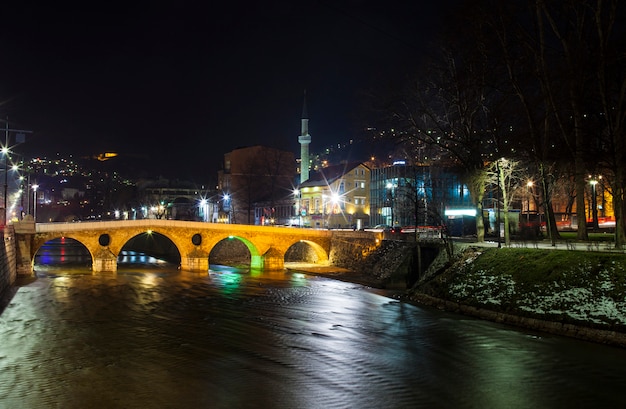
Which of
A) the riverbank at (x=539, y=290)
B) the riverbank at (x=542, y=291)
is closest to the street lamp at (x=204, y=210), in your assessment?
the riverbank at (x=539, y=290)

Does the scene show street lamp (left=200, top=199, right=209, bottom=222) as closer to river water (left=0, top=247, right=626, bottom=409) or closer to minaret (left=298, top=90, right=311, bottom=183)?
minaret (left=298, top=90, right=311, bottom=183)

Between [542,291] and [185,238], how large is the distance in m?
33.4

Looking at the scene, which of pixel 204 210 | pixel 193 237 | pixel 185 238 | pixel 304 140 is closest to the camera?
pixel 185 238

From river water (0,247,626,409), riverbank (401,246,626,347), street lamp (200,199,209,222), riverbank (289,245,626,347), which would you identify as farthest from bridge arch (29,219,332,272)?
street lamp (200,199,209,222)

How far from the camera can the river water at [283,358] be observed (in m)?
14.5

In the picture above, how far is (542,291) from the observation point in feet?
77.3

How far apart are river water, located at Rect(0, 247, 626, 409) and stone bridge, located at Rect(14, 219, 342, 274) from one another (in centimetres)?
1461

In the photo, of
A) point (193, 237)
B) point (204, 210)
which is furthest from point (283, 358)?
point (204, 210)

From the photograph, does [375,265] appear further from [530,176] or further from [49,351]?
[49,351]

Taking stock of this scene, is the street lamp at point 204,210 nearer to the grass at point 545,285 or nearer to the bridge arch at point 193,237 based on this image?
the bridge arch at point 193,237

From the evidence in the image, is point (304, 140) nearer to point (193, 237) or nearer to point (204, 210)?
point (204, 210)

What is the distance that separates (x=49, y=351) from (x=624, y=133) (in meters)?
28.4

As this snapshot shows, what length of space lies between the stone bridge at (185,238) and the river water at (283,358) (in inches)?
575

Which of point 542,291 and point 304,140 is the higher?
point 304,140
